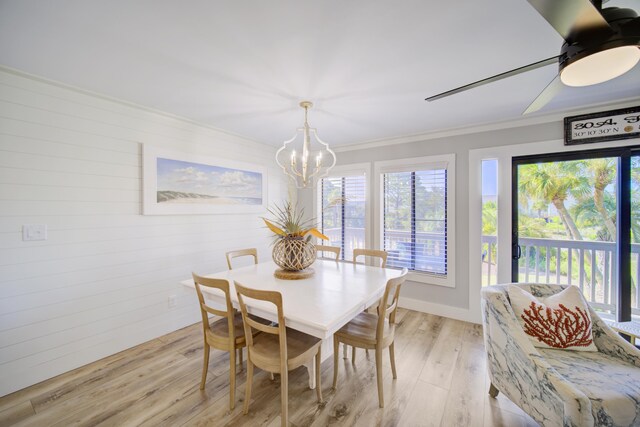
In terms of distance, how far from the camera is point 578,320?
1624 millimetres

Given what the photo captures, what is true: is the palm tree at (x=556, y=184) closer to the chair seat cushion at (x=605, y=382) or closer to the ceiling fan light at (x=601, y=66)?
the chair seat cushion at (x=605, y=382)

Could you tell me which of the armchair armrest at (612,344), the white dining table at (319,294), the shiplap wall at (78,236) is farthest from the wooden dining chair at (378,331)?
the shiplap wall at (78,236)

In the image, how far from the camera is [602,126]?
2.40m

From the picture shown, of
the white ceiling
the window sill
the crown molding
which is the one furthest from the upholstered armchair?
the crown molding

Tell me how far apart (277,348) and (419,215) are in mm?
2609

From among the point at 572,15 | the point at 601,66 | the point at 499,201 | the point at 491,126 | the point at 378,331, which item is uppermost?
the point at 491,126

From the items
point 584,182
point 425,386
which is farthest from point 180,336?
point 584,182

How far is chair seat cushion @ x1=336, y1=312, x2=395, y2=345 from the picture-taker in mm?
1749

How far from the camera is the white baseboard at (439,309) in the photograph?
9.92 feet

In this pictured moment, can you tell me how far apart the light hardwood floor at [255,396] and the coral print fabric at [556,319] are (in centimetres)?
56

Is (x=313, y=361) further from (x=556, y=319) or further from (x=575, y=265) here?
(x=575, y=265)

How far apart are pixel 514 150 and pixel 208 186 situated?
12.1 feet

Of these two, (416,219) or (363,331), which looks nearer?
(363,331)

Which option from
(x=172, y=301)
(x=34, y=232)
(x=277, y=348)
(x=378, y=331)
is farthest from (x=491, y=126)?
(x=34, y=232)
